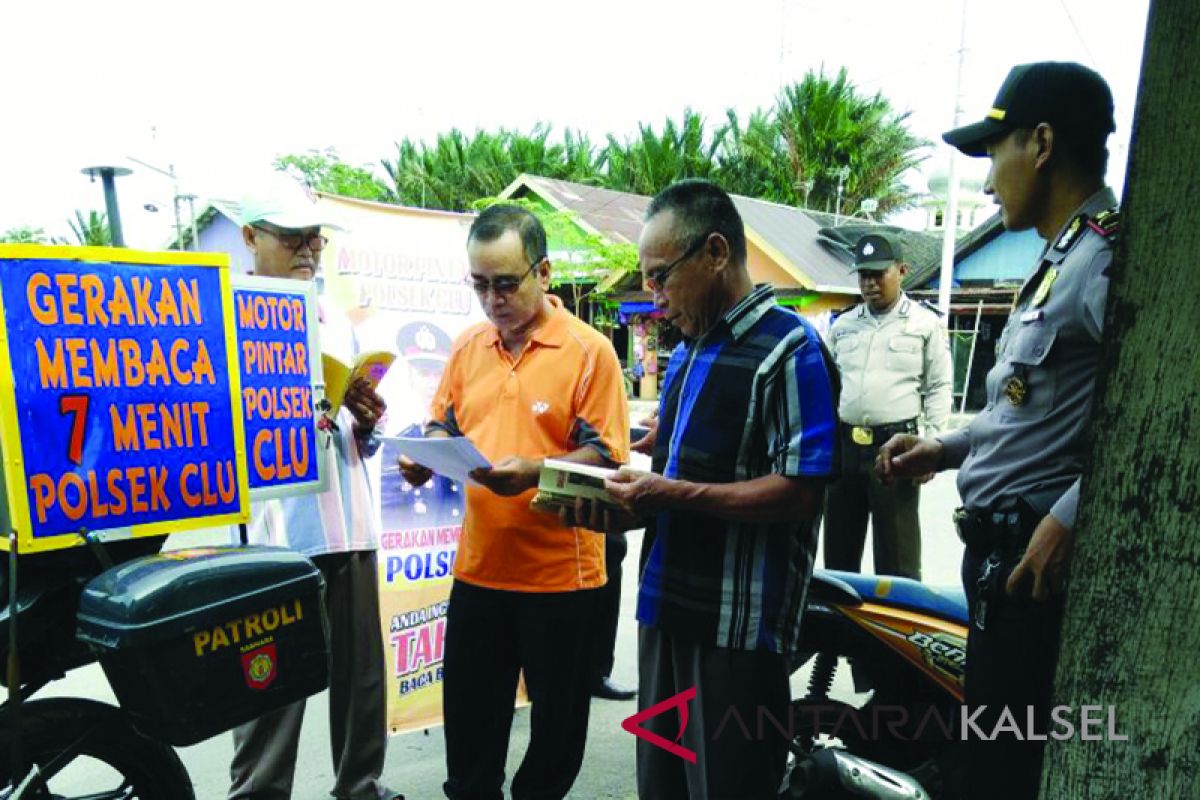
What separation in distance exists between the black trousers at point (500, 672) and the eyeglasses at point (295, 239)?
109cm

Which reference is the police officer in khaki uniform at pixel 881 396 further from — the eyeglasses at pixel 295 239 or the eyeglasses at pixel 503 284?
the eyeglasses at pixel 295 239

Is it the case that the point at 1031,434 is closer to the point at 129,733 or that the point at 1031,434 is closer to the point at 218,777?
the point at 129,733

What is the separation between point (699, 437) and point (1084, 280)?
0.77 m

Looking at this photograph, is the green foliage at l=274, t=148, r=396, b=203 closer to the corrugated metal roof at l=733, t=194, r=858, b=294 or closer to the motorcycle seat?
the corrugated metal roof at l=733, t=194, r=858, b=294

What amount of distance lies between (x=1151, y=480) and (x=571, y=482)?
104 centimetres

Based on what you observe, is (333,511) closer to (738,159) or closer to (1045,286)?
(1045,286)

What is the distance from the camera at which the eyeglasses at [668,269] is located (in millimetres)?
1859

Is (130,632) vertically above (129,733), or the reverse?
(130,632)

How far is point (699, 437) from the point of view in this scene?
6.06 ft

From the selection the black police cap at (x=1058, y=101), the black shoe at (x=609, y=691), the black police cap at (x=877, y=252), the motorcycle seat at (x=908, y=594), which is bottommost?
the black shoe at (x=609, y=691)

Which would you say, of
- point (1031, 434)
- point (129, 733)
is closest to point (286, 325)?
point (129, 733)

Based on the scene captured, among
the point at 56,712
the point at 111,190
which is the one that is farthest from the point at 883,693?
the point at 111,190

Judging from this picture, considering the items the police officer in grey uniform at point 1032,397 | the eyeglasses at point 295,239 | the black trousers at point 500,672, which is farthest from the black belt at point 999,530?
the eyeglasses at point 295,239

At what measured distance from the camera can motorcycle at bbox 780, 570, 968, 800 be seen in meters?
2.18
